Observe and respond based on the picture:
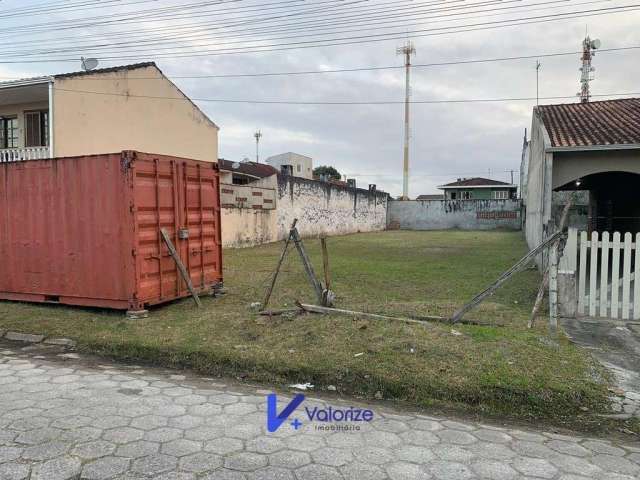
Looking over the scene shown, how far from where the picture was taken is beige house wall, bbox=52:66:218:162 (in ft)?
53.9

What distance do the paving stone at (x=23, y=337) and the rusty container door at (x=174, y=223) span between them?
1266mm

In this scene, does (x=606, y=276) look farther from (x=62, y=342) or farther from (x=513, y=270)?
(x=62, y=342)

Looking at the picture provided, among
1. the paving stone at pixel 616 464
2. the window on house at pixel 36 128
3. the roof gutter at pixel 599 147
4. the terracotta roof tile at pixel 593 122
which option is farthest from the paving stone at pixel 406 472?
the window on house at pixel 36 128

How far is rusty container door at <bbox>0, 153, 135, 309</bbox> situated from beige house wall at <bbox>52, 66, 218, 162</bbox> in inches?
383

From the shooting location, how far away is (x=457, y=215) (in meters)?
38.9

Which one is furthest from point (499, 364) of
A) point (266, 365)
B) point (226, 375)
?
point (226, 375)

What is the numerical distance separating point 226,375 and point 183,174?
379 centimetres

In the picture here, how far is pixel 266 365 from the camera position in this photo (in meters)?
4.81

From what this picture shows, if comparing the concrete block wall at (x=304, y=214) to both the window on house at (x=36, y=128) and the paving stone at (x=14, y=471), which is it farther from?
the paving stone at (x=14, y=471)

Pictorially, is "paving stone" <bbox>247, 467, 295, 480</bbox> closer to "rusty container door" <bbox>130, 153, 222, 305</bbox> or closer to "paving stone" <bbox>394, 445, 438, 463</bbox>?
"paving stone" <bbox>394, 445, 438, 463</bbox>

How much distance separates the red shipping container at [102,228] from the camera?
6695mm

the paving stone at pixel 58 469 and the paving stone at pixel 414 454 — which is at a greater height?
the paving stone at pixel 58 469

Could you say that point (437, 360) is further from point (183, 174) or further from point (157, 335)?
point (183, 174)

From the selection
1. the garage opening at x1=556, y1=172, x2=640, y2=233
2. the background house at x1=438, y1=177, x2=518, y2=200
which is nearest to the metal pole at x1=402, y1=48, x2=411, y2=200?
the background house at x1=438, y1=177, x2=518, y2=200
